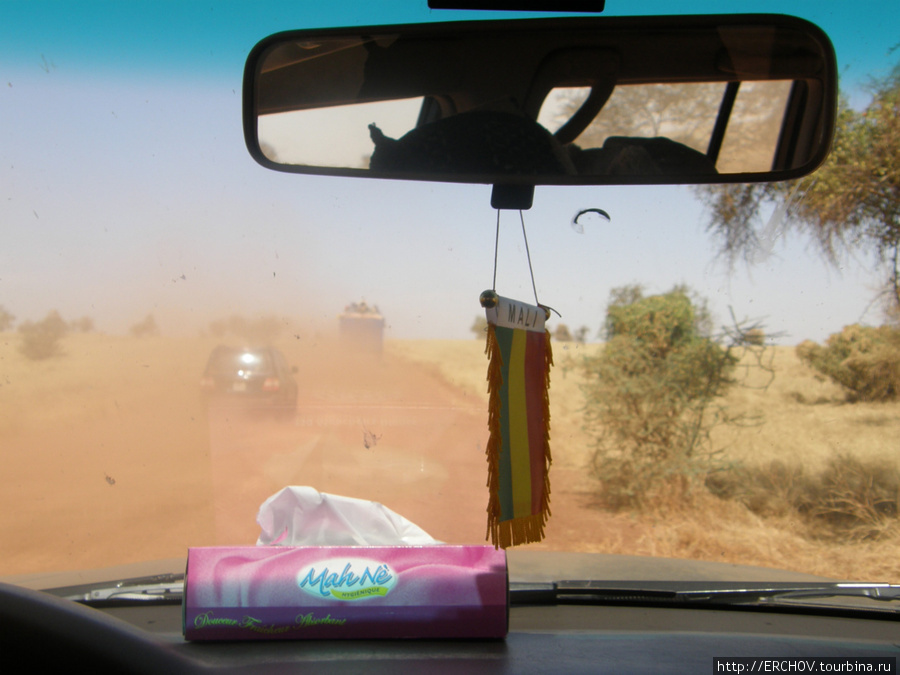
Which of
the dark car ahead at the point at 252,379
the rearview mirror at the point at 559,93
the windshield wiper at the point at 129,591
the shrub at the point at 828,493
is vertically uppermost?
the rearview mirror at the point at 559,93

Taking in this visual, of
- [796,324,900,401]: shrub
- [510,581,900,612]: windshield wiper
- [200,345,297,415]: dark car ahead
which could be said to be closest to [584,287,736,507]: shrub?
[796,324,900,401]: shrub

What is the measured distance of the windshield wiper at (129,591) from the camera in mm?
3309

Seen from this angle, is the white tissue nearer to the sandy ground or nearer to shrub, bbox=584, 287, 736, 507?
the sandy ground

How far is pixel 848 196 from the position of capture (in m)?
8.79

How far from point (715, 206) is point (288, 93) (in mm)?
7495

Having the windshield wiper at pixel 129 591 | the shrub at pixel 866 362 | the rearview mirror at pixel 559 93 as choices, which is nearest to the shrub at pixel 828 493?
the shrub at pixel 866 362

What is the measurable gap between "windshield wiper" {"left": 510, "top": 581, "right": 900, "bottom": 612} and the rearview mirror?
183 cm

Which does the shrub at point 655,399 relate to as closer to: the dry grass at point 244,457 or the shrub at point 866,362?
the dry grass at point 244,457

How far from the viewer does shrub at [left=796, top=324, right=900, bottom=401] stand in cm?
960

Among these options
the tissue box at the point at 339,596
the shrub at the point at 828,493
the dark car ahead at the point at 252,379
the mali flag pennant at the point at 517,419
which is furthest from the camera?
the dark car ahead at the point at 252,379

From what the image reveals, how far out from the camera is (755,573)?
366 cm

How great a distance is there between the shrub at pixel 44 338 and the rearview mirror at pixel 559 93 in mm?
7860

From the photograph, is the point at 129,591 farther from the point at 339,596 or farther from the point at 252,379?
the point at 252,379

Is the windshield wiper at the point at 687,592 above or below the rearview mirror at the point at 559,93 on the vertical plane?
below
